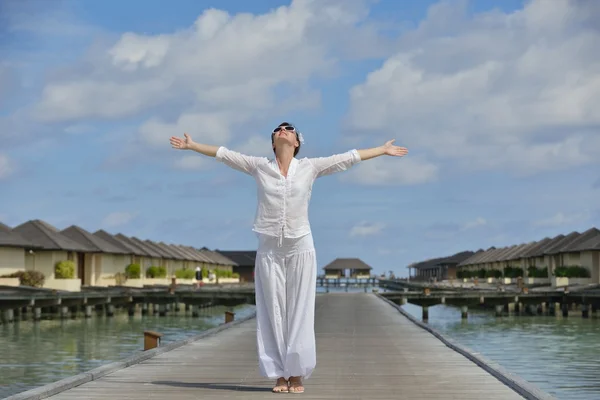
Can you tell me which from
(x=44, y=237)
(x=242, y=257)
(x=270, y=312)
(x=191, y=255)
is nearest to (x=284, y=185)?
(x=270, y=312)

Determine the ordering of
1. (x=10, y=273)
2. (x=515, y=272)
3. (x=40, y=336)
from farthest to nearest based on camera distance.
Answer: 1. (x=515, y=272)
2. (x=10, y=273)
3. (x=40, y=336)

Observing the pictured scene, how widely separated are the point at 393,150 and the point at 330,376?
2.95 m

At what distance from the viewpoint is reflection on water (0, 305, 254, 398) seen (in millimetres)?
18797

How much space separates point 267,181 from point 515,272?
7238cm

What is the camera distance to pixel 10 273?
43875mm

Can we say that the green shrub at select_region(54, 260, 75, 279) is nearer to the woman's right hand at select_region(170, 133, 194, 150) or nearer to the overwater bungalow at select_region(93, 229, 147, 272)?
the overwater bungalow at select_region(93, 229, 147, 272)

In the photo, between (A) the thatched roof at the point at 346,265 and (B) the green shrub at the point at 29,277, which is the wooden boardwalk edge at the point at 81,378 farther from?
(A) the thatched roof at the point at 346,265

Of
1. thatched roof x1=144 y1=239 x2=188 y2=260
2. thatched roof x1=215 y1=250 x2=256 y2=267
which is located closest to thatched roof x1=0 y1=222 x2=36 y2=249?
thatched roof x1=144 y1=239 x2=188 y2=260

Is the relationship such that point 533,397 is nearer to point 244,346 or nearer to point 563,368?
point 244,346

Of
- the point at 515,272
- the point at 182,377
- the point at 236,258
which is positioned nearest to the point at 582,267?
the point at 515,272

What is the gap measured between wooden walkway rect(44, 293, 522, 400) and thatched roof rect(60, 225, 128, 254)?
40186 mm

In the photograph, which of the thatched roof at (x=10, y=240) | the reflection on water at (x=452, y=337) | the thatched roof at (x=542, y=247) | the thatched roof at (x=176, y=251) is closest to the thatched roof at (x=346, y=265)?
the thatched roof at (x=176, y=251)

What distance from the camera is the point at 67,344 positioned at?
2777 centimetres

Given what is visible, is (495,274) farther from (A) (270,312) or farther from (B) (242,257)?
(A) (270,312)
